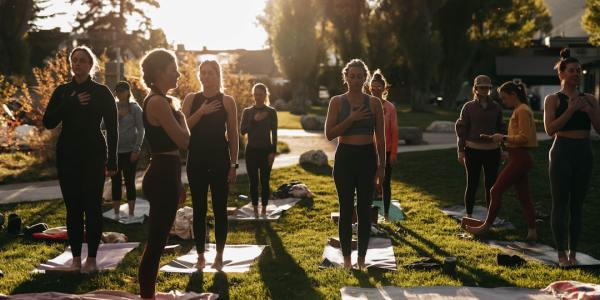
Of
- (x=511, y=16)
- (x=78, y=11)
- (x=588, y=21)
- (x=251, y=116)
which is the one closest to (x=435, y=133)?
(x=588, y=21)

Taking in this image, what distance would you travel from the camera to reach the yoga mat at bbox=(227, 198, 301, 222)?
9500mm

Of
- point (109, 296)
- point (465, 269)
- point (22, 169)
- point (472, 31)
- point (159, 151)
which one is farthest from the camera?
point (472, 31)

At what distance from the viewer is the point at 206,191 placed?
6.33 meters

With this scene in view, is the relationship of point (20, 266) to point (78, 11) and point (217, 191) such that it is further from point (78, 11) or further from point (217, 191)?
point (78, 11)

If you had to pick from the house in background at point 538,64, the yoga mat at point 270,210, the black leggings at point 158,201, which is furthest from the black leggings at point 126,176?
the house in background at point 538,64

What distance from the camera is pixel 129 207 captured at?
9.43 m

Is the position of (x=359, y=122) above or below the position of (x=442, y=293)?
above

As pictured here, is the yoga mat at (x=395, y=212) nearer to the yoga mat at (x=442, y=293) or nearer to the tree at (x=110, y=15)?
the yoga mat at (x=442, y=293)

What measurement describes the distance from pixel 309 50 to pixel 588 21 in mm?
20724

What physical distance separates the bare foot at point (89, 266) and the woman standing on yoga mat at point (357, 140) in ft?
8.57

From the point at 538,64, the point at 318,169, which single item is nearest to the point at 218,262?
the point at 318,169

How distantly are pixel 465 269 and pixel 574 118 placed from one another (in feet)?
6.31

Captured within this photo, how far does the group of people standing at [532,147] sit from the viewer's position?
6312mm

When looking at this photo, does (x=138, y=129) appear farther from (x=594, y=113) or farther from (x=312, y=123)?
(x=312, y=123)
